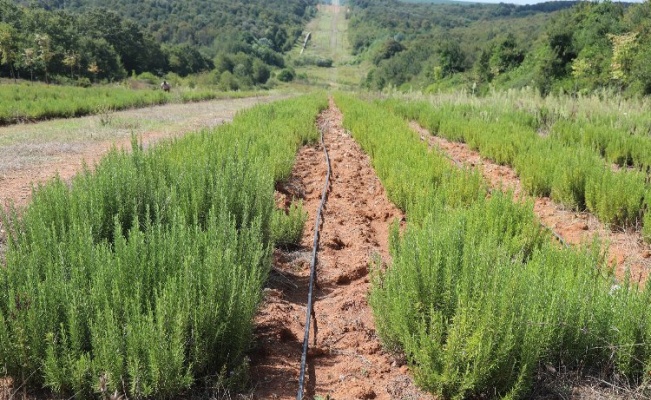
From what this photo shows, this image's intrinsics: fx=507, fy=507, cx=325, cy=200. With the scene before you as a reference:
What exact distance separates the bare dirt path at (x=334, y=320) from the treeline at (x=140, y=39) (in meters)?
31.9

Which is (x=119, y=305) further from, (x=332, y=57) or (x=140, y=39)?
(x=332, y=57)

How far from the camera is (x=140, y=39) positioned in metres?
65.2

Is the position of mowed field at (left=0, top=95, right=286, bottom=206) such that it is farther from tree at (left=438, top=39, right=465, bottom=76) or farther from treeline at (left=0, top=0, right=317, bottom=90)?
tree at (left=438, top=39, right=465, bottom=76)

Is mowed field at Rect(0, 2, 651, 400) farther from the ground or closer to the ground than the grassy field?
closer to the ground

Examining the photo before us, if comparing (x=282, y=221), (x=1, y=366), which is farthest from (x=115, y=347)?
(x=282, y=221)

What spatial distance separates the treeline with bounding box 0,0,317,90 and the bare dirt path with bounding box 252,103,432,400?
105ft

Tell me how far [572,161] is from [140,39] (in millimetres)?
67543

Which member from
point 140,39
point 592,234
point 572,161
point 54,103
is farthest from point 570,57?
point 140,39

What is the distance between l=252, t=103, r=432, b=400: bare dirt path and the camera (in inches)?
116

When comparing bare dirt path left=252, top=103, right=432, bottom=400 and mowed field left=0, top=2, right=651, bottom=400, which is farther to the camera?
bare dirt path left=252, top=103, right=432, bottom=400

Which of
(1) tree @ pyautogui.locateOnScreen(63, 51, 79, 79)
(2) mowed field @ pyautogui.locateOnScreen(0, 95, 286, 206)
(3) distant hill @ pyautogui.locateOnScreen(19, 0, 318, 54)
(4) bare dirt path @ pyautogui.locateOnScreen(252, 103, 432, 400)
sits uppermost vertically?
(3) distant hill @ pyautogui.locateOnScreen(19, 0, 318, 54)

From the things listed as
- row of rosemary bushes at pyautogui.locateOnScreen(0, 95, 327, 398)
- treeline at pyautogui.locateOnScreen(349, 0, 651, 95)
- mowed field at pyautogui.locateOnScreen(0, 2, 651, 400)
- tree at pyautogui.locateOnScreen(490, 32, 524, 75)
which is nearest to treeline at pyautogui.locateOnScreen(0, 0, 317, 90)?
treeline at pyautogui.locateOnScreen(349, 0, 651, 95)

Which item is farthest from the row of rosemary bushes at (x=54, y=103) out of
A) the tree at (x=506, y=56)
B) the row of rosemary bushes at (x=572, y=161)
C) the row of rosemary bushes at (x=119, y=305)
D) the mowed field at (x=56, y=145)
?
the tree at (x=506, y=56)

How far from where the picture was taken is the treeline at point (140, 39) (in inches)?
1576
